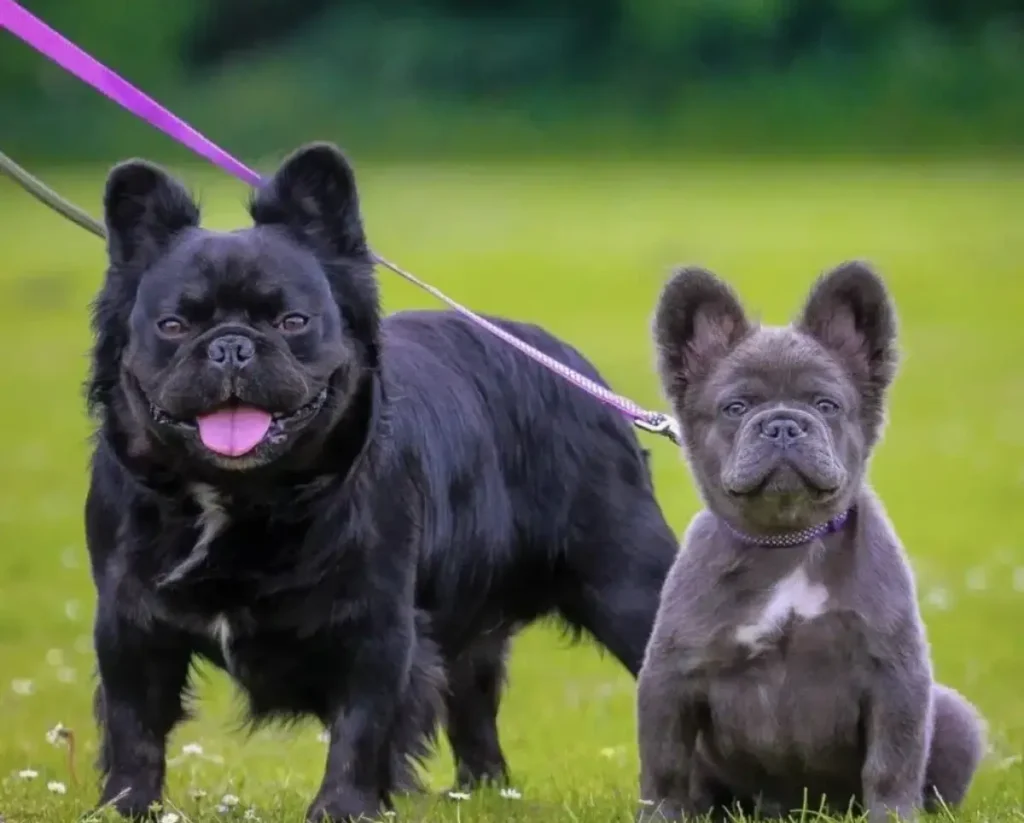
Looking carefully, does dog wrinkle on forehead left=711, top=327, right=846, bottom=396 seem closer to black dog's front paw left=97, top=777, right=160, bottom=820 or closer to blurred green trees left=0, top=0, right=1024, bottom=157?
black dog's front paw left=97, top=777, right=160, bottom=820

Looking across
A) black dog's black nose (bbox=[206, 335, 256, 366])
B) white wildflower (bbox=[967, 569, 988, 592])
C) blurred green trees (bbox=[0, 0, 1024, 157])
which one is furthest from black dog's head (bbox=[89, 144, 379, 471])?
blurred green trees (bbox=[0, 0, 1024, 157])

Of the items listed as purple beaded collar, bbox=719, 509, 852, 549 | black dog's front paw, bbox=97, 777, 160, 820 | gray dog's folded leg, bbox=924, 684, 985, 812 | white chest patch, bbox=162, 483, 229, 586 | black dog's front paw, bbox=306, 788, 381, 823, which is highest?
purple beaded collar, bbox=719, 509, 852, 549

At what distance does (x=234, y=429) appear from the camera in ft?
15.6

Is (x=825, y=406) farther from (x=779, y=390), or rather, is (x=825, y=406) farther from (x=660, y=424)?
(x=660, y=424)

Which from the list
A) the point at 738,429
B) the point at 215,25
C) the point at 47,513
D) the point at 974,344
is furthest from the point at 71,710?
the point at 215,25

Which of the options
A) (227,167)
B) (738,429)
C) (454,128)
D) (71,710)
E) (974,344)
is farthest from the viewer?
(454,128)

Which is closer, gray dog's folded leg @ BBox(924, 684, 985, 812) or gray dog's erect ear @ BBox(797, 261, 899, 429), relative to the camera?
gray dog's erect ear @ BBox(797, 261, 899, 429)

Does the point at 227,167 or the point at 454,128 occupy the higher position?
the point at 227,167

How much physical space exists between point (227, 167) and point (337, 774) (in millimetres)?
1782

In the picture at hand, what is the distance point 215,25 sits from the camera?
43594 millimetres

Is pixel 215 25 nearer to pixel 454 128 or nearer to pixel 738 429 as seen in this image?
pixel 454 128

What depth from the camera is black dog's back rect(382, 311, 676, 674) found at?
18.9 feet

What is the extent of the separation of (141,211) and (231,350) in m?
0.58

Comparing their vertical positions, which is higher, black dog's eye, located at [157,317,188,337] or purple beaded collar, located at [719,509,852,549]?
black dog's eye, located at [157,317,188,337]
